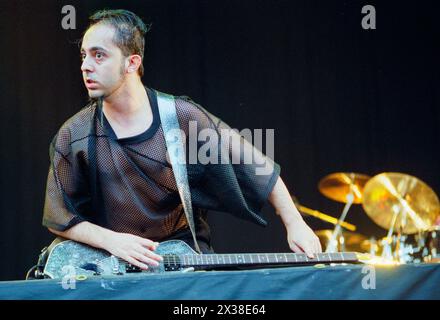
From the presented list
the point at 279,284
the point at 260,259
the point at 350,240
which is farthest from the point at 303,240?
the point at 350,240

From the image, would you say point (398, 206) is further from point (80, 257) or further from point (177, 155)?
point (80, 257)

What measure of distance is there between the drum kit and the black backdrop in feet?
0.52

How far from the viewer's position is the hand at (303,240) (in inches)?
104

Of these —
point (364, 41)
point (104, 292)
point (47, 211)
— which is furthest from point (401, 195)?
point (104, 292)

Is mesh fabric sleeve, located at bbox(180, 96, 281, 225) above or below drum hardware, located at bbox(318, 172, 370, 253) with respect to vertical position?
above

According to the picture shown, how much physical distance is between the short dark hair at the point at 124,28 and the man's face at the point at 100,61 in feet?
0.08

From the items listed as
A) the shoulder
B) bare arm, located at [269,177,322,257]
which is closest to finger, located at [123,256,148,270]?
bare arm, located at [269,177,322,257]

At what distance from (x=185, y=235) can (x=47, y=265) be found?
1.84ft

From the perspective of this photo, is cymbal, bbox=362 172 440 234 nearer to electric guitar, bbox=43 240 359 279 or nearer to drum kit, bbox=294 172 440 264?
drum kit, bbox=294 172 440 264

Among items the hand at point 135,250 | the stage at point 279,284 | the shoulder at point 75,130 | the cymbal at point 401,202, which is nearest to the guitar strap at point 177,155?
the shoulder at point 75,130

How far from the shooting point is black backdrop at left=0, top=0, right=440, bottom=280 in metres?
4.74

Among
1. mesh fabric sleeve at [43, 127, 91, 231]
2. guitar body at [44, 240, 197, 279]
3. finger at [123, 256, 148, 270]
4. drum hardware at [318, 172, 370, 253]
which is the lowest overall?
drum hardware at [318, 172, 370, 253]


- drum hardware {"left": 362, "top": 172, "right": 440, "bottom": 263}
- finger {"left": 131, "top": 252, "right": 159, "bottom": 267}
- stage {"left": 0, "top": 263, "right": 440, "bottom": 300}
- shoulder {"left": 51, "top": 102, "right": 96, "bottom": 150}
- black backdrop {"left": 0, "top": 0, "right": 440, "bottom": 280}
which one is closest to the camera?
stage {"left": 0, "top": 263, "right": 440, "bottom": 300}

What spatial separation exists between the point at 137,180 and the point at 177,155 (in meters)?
0.18
